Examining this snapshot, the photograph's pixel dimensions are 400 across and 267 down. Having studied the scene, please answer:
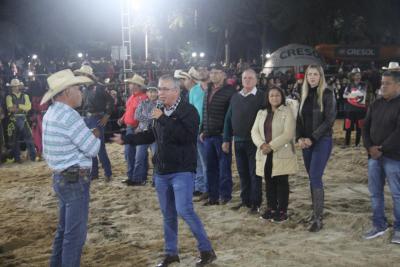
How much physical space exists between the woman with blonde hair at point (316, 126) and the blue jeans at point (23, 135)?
7.70m

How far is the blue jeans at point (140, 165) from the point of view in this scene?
9.22 m

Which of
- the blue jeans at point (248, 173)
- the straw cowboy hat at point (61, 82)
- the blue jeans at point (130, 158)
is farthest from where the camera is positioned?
the blue jeans at point (130, 158)

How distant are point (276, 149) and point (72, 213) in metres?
2.97

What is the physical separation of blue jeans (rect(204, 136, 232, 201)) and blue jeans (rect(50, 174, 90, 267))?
3.35 meters

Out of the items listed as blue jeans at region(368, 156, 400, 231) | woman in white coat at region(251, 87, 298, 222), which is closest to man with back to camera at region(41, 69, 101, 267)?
woman in white coat at region(251, 87, 298, 222)

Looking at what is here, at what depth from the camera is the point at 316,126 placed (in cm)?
618

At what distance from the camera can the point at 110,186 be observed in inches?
365

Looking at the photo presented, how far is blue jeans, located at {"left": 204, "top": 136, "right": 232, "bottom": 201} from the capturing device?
7.71 m

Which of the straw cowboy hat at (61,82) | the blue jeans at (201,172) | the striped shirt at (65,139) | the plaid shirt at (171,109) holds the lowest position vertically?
the blue jeans at (201,172)

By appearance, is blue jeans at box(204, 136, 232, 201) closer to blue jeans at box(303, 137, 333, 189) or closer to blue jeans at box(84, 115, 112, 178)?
blue jeans at box(303, 137, 333, 189)

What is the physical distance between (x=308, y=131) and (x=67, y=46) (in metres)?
28.7

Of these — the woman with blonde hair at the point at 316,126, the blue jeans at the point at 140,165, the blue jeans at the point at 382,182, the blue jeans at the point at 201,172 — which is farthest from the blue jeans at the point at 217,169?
the blue jeans at the point at 382,182

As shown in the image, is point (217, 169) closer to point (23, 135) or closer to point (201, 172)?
point (201, 172)

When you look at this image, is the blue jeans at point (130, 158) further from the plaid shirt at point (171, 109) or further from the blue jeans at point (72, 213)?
the blue jeans at point (72, 213)
